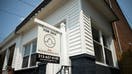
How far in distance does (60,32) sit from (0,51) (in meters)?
9.88

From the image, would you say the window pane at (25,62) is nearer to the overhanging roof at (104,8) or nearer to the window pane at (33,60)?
the window pane at (33,60)

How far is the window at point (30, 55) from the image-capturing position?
5.80 meters

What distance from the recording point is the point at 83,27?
3715mm

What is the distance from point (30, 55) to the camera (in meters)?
6.02

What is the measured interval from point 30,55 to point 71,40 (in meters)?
3.12

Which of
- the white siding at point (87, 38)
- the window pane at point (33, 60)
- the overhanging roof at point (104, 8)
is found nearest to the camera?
the white siding at point (87, 38)

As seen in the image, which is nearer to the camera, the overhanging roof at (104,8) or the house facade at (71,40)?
the house facade at (71,40)

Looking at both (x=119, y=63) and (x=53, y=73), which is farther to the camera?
(x=119, y=63)

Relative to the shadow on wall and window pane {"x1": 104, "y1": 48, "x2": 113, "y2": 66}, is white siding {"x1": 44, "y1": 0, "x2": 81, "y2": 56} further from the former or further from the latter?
the shadow on wall

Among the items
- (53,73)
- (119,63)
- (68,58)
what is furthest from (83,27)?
(119,63)

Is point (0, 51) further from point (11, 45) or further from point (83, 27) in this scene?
point (83, 27)

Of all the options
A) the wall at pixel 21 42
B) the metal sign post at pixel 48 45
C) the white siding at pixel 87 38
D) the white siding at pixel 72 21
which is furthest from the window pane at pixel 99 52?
the wall at pixel 21 42

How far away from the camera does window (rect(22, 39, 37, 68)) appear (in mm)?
5797

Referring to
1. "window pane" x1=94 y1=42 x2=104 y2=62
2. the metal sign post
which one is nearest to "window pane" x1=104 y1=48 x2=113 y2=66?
"window pane" x1=94 y1=42 x2=104 y2=62
